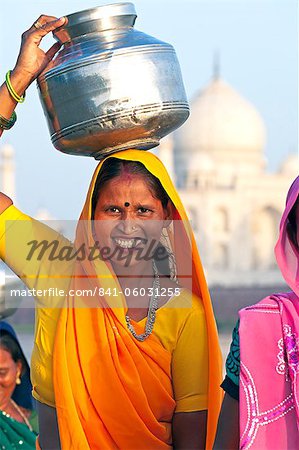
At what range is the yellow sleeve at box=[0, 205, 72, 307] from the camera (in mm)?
2461

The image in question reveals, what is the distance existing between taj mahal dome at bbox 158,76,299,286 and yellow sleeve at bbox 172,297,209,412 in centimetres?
3867

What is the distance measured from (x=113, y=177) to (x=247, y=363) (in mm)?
586

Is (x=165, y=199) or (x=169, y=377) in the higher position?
(x=165, y=199)

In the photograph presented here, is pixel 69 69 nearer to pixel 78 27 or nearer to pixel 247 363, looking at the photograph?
pixel 78 27

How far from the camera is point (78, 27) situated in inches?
98.2

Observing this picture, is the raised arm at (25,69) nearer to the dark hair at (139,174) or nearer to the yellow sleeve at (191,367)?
the dark hair at (139,174)

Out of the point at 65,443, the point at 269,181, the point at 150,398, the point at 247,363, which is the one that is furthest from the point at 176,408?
the point at 269,181

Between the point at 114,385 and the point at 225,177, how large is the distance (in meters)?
41.3

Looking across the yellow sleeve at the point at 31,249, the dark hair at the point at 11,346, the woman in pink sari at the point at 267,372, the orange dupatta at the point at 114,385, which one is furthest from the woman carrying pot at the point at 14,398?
the woman in pink sari at the point at 267,372

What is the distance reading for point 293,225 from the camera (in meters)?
2.06

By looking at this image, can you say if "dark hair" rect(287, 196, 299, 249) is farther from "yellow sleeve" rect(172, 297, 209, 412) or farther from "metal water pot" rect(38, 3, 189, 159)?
"metal water pot" rect(38, 3, 189, 159)

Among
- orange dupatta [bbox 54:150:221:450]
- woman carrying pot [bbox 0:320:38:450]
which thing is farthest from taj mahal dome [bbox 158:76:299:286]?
orange dupatta [bbox 54:150:221:450]

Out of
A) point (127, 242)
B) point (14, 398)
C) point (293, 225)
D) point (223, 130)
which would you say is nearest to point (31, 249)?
point (127, 242)

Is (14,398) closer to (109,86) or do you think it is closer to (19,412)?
(19,412)
